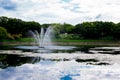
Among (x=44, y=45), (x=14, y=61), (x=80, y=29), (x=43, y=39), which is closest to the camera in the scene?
(x=14, y=61)

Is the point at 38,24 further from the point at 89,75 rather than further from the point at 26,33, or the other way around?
the point at 89,75

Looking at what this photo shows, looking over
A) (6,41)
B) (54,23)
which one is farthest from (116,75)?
(54,23)

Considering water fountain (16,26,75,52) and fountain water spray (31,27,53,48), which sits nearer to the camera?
water fountain (16,26,75,52)

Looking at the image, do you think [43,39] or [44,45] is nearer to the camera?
[44,45]

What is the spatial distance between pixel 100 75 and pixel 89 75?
0.58 metres

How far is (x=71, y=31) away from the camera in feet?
286

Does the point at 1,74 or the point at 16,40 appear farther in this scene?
the point at 16,40

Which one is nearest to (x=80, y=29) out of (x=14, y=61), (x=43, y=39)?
(x=43, y=39)

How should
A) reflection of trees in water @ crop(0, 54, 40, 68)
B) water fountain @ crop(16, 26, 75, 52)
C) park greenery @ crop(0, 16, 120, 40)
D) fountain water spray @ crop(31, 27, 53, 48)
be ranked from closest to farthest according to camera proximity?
reflection of trees in water @ crop(0, 54, 40, 68)
water fountain @ crop(16, 26, 75, 52)
fountain water spray @ crop(31, 27, 53, 48)
park greenery @ crop(0, 16, 120, 40)

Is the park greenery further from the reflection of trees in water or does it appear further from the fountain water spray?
the reflection of trees in water

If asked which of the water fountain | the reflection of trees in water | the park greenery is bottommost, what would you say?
the reflection of trees in water

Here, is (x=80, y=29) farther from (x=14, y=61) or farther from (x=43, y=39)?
(x=14, y=61)

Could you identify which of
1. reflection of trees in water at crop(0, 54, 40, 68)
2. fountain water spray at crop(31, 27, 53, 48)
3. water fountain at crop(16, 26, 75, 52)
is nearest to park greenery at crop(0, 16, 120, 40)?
fountain water spray at crop(31, 27, 53, 48)

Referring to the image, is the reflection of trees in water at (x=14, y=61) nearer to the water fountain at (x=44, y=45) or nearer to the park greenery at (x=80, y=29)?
the water fountain at (x=44, y=45)
